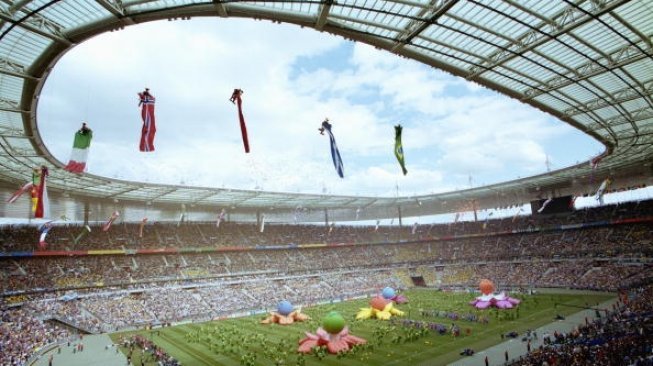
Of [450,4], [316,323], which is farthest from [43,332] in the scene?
[450,4]

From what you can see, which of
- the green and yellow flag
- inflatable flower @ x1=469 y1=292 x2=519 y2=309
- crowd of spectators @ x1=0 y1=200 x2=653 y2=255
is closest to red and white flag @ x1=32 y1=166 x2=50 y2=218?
the green and yellow flag

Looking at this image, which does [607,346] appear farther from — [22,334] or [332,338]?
[22,334]

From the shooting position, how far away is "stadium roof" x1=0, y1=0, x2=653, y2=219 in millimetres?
16797

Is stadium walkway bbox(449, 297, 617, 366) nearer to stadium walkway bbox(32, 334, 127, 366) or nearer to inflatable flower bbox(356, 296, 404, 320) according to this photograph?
inflatable flower bbox(356, 296, 404, 320)

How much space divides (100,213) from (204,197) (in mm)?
16476

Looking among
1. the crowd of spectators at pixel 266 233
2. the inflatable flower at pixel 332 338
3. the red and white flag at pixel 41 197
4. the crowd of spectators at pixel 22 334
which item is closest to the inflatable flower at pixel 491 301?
the inflatable flower at pixel 332 338

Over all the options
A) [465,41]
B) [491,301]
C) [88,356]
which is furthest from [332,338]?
[465,41]

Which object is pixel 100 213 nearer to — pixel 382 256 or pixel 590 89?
pixel 382 256

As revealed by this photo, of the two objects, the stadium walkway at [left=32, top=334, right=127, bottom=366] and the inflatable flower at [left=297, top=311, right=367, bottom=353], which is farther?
the stadium walkway at [left=32, top=334, right=127, bottom=366]

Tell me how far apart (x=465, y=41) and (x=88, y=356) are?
34182 millimetres

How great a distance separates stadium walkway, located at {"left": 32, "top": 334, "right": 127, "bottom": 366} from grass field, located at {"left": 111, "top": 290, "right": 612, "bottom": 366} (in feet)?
6.63

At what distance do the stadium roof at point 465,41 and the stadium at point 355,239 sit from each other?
112 mm

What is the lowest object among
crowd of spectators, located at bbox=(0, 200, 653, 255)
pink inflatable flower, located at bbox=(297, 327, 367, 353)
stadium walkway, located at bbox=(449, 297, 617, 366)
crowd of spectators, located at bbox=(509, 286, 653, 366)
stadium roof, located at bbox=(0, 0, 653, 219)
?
stadium walkway, located at bbox=(449, 297, 617, 366)

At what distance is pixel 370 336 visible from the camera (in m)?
34.1
